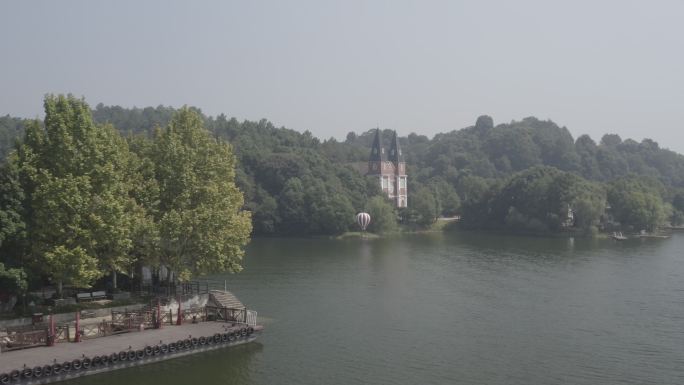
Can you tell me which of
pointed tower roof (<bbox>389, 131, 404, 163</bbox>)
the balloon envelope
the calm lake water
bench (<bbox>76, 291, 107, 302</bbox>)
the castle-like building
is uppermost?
pointed tower roof (<bbox>389, 131, 404, 163</bbox>)

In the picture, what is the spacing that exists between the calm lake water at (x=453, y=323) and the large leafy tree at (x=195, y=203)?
6.13 m

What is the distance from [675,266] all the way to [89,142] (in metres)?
59.7

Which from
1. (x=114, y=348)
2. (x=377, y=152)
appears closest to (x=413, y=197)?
(x=377, y=152)

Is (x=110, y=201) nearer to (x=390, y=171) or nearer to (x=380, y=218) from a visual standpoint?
(x=380, y=218)

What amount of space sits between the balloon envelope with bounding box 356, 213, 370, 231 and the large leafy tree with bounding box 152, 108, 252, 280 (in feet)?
225

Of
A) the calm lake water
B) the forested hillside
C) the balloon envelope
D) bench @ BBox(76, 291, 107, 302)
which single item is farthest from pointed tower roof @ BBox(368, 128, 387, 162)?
bench @ BBox(76, 291, 107, 302)

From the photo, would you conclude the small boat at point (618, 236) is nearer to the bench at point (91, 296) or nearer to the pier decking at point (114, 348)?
the pier decking at point (114, 348)

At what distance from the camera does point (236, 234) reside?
1615 inches

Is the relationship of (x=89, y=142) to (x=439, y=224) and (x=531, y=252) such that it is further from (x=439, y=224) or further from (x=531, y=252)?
(x=439, y=224)

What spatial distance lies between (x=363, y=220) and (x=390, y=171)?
140 feet

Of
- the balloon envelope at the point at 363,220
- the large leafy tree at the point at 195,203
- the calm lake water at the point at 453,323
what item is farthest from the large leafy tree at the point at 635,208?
the large leafy tree at the point at 195,203

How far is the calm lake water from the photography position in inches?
1284

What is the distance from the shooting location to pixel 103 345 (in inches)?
1319

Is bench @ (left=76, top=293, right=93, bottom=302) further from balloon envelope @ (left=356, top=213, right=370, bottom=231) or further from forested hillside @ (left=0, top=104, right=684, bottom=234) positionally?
Answer: balloon envelope @ (left=356, top=213, right=370, bottom=231)
